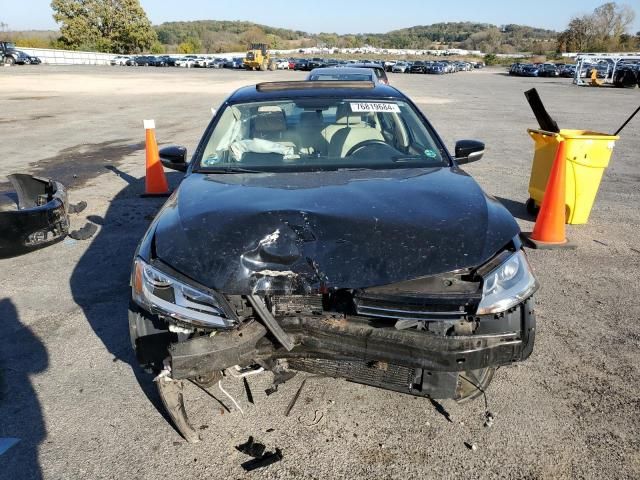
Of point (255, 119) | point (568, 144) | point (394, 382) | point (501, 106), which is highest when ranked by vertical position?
point (255, 119)

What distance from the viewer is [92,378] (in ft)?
9.98

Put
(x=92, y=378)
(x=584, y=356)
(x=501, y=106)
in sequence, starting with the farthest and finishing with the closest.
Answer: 1. (x=501, y=106)
2. (x=584, y=356)
3. (x=92, y=378)

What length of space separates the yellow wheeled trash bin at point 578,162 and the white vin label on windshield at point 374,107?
8.41ft

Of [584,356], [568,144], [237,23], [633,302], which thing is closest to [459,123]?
[568,144]

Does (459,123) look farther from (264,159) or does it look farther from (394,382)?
(394,382)

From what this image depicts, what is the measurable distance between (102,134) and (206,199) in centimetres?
1099

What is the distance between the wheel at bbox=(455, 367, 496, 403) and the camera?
2631mm

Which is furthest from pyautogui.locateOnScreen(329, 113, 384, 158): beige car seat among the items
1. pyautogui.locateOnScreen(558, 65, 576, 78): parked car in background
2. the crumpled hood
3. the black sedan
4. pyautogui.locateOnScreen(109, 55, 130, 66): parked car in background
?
pyautogui.locateOnScreen(109, 55, 130, 66): parked car in background

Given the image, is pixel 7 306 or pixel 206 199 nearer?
pixel 206 199

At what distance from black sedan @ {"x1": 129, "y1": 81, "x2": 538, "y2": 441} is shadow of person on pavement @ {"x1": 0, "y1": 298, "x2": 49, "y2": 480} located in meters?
0.71

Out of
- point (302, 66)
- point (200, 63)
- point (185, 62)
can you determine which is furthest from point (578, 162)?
point (185, 62)

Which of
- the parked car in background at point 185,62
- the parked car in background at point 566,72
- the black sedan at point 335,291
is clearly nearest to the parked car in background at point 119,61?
the parked car in background at point 185,62

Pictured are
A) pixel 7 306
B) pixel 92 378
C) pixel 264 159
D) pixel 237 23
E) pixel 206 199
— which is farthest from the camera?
pixel 237 23

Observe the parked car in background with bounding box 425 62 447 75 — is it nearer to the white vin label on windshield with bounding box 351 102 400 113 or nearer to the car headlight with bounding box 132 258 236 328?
the white vin label on windshield with bounding box 351 102 400 113
